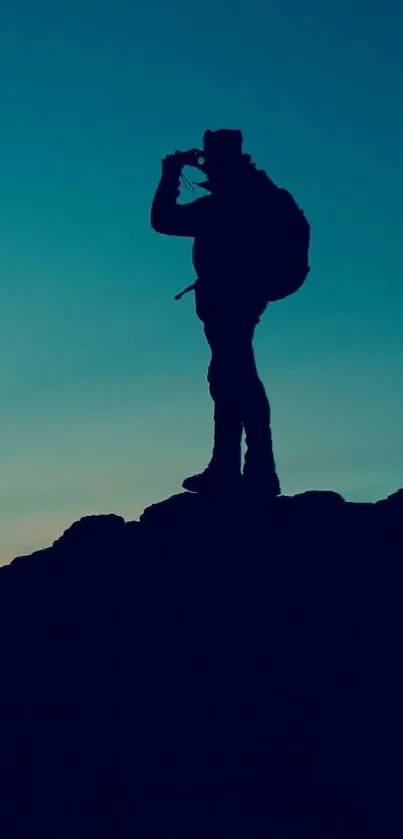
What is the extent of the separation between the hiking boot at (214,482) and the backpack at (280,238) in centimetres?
247

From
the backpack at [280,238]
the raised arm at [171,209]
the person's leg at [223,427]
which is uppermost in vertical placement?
the raised arm at [171,209]

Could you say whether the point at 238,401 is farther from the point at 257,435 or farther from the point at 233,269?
the point at 233,269

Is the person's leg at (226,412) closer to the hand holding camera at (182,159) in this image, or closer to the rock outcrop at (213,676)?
the rock outcrop at (213,676)

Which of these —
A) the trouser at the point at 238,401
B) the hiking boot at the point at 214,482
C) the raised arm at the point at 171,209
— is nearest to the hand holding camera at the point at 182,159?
the raised arm at the point at 171,209

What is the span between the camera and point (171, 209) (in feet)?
33.6

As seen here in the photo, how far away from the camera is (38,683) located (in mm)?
8938

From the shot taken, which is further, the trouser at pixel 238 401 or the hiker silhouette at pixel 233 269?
the trouser at pixel 238 401

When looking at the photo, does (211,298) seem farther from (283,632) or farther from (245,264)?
(283,632)

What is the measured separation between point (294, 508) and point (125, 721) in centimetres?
333

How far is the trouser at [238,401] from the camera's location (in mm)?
10302

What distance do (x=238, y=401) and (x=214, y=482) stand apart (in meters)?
1.08

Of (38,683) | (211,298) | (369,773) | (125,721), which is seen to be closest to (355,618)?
(369,773)

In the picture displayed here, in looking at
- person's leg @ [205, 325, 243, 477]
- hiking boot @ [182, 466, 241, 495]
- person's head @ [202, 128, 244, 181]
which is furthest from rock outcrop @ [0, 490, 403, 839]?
person's head @ [202, 128, 244, 181]

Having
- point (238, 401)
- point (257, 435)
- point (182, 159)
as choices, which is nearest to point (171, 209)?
point (182, 159)
